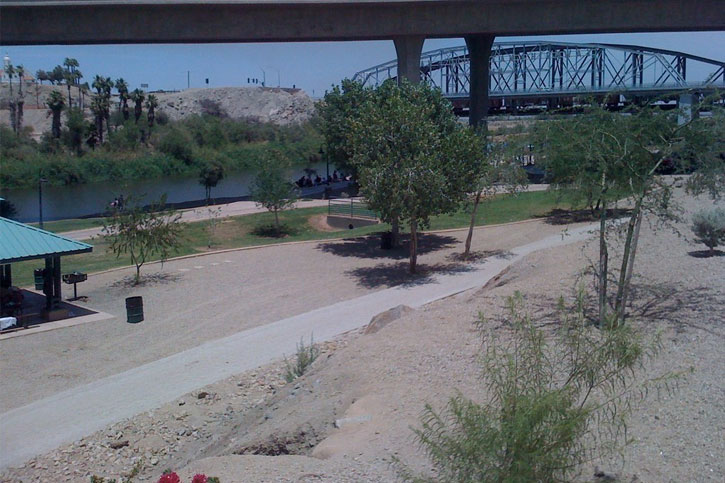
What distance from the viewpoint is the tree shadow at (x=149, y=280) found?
2414 centimetres

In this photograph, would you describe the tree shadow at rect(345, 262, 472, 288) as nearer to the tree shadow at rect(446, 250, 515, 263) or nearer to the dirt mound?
the tree shadow at rect(446, 250, 515, 263)

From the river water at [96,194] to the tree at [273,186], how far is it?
71.4 feet

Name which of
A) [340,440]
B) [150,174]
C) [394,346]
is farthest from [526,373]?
[150,174]

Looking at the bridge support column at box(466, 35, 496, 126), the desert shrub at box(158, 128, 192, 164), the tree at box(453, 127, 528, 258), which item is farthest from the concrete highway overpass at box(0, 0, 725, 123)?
the desert shrub at box(158, 128, 192, 164)

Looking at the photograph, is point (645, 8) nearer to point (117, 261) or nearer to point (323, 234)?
point (323, 234)

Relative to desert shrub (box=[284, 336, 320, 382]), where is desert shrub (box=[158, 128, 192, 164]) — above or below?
above

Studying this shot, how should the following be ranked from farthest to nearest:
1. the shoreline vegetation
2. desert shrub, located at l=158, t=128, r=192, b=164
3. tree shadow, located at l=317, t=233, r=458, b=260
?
desert shrub, located at l=158, t=128, r=192, b=164, the shoreline vegetation, tree shadow, located at l=317, t=233, r=458, b=260

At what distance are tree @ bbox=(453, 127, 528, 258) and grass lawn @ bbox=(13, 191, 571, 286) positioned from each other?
116 inches

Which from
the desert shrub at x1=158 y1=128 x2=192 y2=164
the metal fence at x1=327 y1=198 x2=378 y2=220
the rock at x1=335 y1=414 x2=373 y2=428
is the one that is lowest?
the rock at x1=335 y1=414 x2=373 y2=428

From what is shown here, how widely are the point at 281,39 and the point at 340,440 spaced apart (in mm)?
34094

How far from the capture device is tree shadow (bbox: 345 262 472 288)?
76.8ft

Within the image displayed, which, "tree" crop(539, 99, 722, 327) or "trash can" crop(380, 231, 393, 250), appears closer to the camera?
"tree" crop(539, 99, 722, 327)

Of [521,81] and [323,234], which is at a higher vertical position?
[521,81]

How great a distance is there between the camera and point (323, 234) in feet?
112
